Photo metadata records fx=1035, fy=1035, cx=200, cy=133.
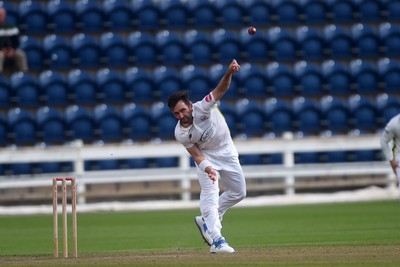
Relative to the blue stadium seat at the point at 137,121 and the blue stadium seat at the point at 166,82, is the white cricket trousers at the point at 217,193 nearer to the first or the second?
the blue stadium seat at the point at 137,121

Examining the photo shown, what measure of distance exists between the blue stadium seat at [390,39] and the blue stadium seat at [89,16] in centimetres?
765

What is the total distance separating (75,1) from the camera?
93.7ft

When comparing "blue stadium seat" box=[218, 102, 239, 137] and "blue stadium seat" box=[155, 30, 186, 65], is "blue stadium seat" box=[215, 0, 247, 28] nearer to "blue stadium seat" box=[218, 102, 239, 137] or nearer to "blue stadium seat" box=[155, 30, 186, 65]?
"blue stadium seat" box=[155, 30, 186, 65]

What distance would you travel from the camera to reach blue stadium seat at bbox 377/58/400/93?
27.3 meters

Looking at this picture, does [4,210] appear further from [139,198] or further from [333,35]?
[333,35]

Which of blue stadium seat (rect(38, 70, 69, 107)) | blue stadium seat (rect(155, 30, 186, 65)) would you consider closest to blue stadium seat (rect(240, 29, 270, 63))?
blue stadium seat (rect(155, 30, 186, 65))

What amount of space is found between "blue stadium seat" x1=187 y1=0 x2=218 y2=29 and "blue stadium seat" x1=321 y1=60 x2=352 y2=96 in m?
3.36

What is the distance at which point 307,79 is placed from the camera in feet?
87.9

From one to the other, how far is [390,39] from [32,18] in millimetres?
9646

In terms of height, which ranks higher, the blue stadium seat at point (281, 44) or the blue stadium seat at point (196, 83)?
the blue stadium seat at point (281, 44)

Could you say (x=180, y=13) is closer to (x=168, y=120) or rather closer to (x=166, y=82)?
(x=166, y=82)

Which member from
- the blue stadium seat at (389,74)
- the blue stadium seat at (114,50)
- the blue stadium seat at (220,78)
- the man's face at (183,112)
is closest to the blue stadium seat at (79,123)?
the blue stadium seat at (114,50)

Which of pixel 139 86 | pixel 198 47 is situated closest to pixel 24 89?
pixel 139 86

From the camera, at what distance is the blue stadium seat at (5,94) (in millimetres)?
25562
